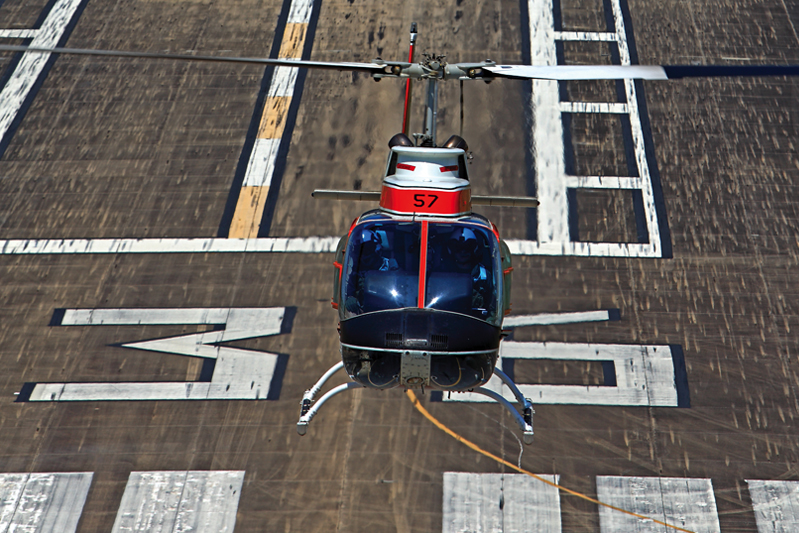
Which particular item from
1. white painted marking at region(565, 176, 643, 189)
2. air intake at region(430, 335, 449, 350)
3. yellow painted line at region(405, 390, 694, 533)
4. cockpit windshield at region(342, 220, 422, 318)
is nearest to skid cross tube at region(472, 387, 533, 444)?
air intake at region(430, 335, 449, 350)

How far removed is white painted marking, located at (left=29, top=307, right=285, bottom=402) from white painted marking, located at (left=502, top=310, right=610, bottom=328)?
5777mm

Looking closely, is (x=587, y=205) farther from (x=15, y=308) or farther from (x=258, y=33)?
(x=15, y=308)

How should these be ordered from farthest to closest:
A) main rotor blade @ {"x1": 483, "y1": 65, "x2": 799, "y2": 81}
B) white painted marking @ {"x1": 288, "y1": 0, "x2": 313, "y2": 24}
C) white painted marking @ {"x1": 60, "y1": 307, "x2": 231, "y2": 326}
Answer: white painted marking @ {"x1": 288, "y1": 0, "x2": 313, "y2": 24}
white painted marking @ {"x1": 60, "y1": 307, "x2": 231, "y2": 326}
main rotor blade @ {"x1": 483, "y1": 65, "x2": 799, "y2": 81}

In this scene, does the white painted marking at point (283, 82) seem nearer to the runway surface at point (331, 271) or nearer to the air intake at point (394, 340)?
the runway surface at point (331, 271)

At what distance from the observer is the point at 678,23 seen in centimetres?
2353

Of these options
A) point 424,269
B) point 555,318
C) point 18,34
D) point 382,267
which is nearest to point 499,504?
point 555,318

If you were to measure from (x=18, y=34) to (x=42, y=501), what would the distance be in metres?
18.4

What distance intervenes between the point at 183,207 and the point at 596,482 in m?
13.2

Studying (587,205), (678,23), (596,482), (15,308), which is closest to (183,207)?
(15,308)

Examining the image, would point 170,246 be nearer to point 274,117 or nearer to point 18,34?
point 274,117

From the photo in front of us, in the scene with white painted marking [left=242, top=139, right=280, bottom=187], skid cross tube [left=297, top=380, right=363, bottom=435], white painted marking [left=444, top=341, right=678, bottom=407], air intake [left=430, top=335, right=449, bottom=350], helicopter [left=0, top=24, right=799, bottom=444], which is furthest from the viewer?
white painted marking [left=242, top=139, right=280, bottom=187]

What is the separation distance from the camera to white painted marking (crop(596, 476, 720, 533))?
42.2 feet

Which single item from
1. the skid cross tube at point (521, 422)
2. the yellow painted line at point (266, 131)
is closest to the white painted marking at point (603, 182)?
the yellow painted line at point (266, 131)

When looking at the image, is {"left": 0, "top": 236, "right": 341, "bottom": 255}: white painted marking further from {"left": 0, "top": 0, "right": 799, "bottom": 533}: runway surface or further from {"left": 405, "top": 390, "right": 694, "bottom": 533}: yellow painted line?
{"left": 405, "top": 390, "right": 694, "bottom": 533}: yellow painted line
